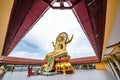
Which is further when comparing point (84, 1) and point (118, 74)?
point (84, 1)

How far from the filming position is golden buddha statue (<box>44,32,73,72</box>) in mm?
3459

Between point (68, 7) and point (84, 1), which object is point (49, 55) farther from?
point (84, 1)

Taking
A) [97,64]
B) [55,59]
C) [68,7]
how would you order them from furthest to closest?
1. [97,64]
2. [55,59]
3. [68,7]

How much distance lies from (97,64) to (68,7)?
2.95m

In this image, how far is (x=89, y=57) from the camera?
17.2 feet

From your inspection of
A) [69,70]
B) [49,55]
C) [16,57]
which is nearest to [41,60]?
[16,57]

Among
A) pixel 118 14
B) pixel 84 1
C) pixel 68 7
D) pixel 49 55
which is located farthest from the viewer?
pixel 49 55

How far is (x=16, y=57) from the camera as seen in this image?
5.00 meters

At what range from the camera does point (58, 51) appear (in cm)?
370

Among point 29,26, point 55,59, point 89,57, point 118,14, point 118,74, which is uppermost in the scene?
point 29,26

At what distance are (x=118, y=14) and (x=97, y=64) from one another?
423 cm

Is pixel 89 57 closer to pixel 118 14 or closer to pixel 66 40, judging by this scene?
pixel 66 40

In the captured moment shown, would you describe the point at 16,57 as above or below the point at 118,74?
above

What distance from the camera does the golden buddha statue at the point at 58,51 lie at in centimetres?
346
